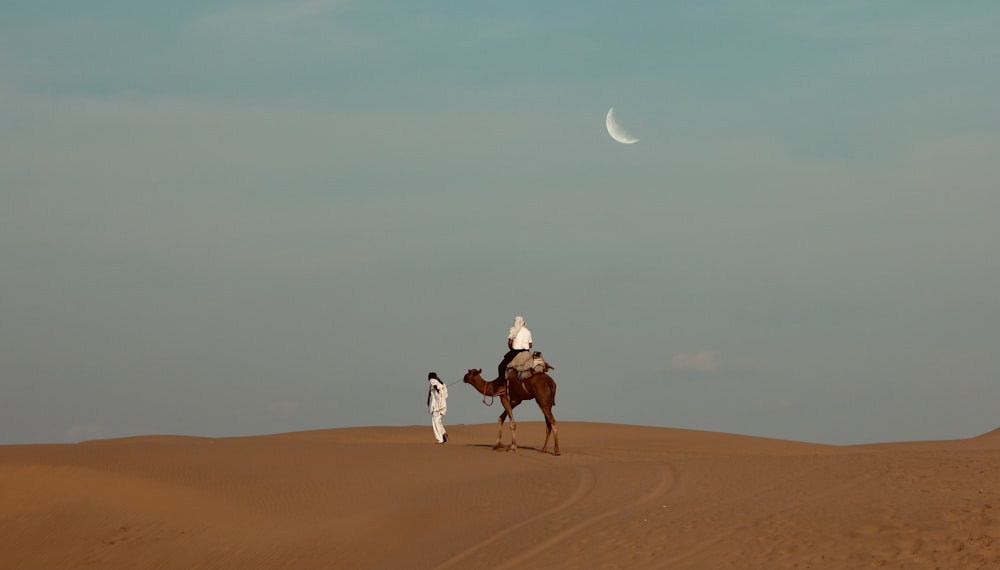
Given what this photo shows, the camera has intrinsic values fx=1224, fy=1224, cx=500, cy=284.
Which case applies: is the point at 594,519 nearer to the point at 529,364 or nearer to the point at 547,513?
the point at 547,513

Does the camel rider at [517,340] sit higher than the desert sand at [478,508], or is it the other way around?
the camel rider at [517,340]

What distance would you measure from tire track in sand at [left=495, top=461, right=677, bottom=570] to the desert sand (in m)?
0.04

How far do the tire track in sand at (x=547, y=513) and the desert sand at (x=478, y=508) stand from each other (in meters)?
0.05

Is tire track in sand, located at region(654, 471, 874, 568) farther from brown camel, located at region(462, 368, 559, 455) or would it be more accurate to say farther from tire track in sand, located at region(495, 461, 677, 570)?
brown camel, located at region(462, 368, 559, 455)

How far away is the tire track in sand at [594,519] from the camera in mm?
17062

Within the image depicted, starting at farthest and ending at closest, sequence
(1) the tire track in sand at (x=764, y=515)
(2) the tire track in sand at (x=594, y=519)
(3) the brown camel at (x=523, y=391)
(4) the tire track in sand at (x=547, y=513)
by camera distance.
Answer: (3) the brown camel at (x=523, y=391)
(4) the tire track in sand at (x=547, y=513)
(2) the tire track in sand at (x=594, y=519)
(1) the tire track in sand at (x=764, y=515)

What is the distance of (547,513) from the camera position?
770 inches

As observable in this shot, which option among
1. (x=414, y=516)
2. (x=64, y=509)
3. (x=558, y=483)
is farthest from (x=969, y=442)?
(x=64, y=509)

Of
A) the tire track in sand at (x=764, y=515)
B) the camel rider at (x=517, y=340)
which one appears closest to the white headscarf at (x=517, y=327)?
the camel rider at (x=517, y=340)

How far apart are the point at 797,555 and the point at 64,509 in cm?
1430

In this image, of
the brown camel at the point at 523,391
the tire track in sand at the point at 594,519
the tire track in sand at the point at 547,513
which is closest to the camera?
the tire track in sand at the point at 594,519

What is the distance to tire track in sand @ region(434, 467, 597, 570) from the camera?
58.1 ft

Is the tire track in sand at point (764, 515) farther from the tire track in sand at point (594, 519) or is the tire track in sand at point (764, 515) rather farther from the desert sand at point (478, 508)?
the tire track in sand at point (594, 519)

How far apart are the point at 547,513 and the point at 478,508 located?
5.78 feet
